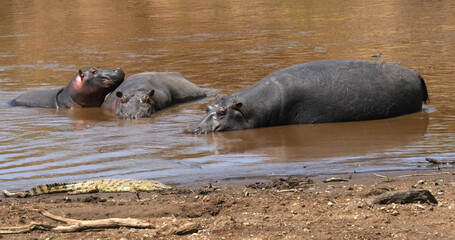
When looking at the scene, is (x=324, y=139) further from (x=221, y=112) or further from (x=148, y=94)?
(x=148, y=94)

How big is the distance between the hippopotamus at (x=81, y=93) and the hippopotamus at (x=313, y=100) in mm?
3764

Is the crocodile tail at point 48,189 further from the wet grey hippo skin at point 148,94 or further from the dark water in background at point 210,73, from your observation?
the wet grey hippo skin at point 148,94

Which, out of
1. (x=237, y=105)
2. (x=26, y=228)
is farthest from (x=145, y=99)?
(x=26, y=228)

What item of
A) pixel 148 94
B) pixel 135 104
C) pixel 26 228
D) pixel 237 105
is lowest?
pixel 135 104

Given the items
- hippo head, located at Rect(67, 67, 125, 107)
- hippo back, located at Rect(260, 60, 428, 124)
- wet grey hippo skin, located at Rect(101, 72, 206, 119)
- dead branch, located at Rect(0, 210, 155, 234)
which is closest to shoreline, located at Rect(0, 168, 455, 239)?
dead branch, located at Rect(0, 210, 155, 234)

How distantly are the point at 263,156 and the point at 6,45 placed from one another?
16.0m

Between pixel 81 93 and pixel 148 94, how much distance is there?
186 centimetres

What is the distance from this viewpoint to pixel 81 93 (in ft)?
45.1

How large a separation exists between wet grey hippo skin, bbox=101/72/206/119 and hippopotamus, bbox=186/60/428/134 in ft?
6.75

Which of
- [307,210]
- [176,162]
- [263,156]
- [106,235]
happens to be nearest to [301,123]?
[263,156]

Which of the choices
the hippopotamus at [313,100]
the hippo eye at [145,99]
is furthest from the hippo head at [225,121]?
the hippo eye at [145,99]

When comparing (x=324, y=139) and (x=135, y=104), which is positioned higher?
(x=324, y=139)

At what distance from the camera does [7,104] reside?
13.7 meters

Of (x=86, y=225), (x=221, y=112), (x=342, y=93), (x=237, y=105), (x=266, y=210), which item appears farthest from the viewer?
(x=342, y=93)
